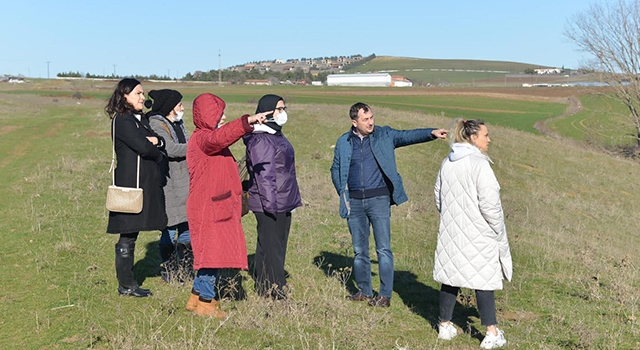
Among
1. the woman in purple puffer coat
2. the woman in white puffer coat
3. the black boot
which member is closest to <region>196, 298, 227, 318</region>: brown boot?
the woman in purple puffer coat

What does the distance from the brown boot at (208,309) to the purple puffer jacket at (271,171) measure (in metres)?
1.07

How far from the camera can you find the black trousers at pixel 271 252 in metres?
6.60

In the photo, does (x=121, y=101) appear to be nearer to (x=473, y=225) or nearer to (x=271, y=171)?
(x=271, y=171)

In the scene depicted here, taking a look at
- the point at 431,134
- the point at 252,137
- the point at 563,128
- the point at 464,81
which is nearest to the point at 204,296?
the point at 252,137

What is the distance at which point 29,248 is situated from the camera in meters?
8.55

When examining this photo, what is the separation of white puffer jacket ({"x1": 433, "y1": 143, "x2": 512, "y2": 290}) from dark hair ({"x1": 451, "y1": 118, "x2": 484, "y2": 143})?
6 centimetres

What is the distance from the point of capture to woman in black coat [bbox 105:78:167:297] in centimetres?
631

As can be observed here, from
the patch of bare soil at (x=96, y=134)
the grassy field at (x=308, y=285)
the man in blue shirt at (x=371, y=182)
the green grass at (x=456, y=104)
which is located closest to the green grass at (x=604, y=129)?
the green grass at (x=456, y=104)

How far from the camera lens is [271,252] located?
21.8 ft

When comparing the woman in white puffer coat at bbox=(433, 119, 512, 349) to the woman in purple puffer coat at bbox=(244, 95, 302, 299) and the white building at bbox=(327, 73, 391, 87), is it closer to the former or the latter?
the woman in purple puffer coat at bbox=(244, 95, 302, 299)

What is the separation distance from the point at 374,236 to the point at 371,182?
2.01 ft

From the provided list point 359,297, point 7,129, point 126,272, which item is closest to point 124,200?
point 126,272

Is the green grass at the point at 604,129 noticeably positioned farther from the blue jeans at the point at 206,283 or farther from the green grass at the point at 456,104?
the blue jeans at the point at 206,283

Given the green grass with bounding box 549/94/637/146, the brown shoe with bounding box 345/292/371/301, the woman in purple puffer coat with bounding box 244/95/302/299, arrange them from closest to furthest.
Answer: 1. the woman in purple puffer coat with bounding box 244/95/302/299
2. the brown shoe with bounding box 345/292/371/301
3. the green grass with bounding box 549/94/637/146
